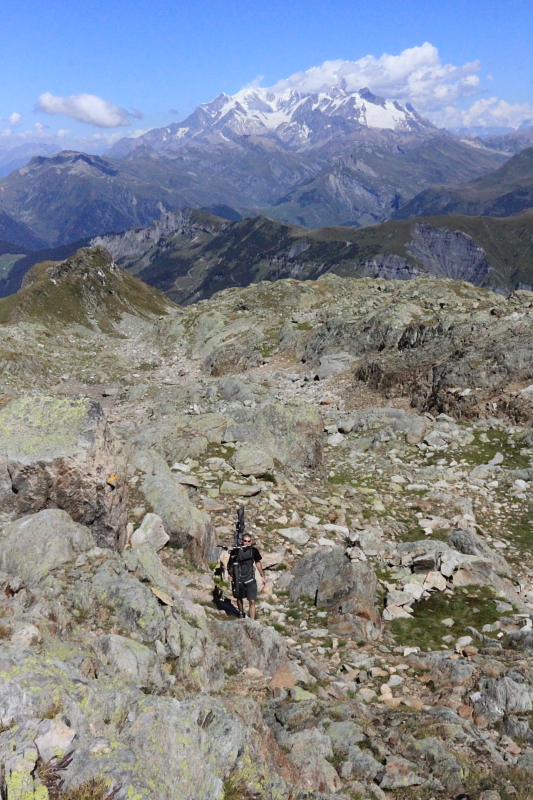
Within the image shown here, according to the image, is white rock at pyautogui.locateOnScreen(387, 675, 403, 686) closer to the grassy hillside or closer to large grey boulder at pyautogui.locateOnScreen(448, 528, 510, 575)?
large grey boulder at pyautogui.locateOnScreen(448, 528, 510, 575)

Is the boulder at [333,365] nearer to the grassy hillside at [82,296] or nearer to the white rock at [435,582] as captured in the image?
the white rock at [435,582]

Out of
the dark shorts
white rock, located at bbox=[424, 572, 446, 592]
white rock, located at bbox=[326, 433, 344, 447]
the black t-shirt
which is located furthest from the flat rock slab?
white rock, located at bbox=[326, 433, 344, 447]

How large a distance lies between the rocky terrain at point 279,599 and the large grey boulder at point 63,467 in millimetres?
58

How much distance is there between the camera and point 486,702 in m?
9.20

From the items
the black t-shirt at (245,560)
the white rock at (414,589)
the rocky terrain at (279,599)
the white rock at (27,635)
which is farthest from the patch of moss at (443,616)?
the white rock at (27,635)

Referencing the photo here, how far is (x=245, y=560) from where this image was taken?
1268 centimetres

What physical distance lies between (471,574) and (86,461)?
12.7 metres

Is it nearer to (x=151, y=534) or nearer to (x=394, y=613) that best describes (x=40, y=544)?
(x=151, y=534)

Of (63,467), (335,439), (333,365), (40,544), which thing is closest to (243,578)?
(40,544)

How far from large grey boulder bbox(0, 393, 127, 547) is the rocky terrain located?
58 millimetres

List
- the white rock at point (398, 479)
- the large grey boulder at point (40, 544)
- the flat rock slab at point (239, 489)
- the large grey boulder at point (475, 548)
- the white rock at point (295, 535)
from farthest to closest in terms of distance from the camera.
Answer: the white rock at point (398, 479)
the flat rock slab at point (239, 489)
the white rock at point (295, 535)
the large grey boulder at point (475, 548)
the large grey boulder at point (40, 544)

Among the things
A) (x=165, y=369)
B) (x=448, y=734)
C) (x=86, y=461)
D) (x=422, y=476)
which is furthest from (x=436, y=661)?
(x=165, y=369)

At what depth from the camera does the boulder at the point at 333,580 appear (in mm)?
13477

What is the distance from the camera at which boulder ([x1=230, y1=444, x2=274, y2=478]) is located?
Answer: 21.1m
